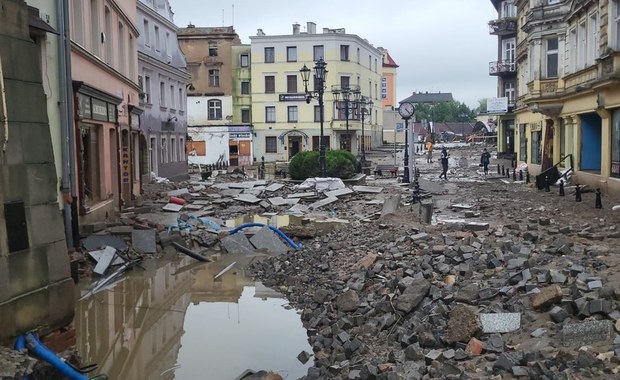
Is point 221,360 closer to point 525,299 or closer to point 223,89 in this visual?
point 525,299

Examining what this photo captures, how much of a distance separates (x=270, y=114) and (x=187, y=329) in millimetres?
51315

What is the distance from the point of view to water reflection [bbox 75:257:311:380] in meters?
7.53

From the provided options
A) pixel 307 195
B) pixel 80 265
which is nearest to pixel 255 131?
pixel 307 195

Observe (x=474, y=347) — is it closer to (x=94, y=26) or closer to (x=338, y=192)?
(x=94, y=26)

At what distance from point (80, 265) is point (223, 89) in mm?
49536

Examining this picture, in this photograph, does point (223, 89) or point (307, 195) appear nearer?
point (307, 195)

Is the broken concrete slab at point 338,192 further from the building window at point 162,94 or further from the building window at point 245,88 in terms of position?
the building window at point 245,88

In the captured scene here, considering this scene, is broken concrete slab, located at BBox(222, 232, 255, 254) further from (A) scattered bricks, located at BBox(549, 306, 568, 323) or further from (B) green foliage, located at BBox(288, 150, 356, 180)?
(B) green foliage, located at BBox(288, 150, 356, 180)

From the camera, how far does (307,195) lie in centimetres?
2453

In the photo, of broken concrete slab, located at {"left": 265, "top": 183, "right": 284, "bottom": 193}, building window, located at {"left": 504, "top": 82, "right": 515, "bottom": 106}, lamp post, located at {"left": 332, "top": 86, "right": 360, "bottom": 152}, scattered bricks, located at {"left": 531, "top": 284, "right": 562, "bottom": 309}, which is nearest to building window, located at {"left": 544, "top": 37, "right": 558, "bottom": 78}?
lamp post, located at {"left": 332, "top": 86, "right": 360, "bottom": 152}

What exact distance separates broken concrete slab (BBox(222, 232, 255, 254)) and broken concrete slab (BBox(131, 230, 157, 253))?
67.2 inches

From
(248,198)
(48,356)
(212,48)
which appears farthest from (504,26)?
(48,356)

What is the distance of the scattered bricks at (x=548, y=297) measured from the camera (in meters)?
6.66

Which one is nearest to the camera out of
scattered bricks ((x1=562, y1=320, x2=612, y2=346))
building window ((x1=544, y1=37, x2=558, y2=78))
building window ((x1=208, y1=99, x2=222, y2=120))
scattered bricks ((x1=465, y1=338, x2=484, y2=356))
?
scattered bricks ((x1=562, y1=320, x2=612, y2=346))
